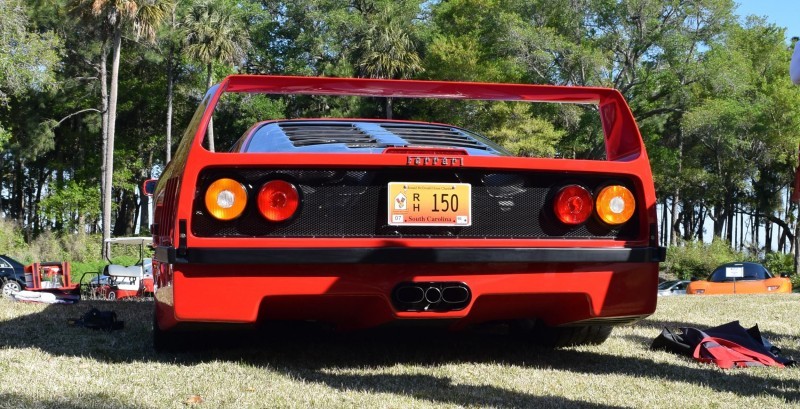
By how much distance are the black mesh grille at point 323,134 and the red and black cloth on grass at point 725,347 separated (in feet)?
6.39

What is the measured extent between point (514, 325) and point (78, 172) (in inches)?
1601

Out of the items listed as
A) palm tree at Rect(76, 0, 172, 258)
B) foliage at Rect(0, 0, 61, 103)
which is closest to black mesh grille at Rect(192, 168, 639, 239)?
foliage at Rect(0, 0, 61, 103)

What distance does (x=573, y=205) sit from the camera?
11.7 ft

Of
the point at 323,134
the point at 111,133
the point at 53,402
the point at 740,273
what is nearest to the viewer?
the point at 53,402

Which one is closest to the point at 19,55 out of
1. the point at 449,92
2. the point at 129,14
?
the point at 129,14

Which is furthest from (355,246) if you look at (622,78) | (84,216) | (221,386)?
(84,216)

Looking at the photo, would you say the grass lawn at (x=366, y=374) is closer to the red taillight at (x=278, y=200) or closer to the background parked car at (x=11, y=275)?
the red taillight at (x=278, y=200)

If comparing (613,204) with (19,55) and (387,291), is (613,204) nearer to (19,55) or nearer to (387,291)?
(387,291)

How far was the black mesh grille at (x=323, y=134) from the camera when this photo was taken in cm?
383

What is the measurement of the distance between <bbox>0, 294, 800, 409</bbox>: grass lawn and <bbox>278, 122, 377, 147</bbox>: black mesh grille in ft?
3.32

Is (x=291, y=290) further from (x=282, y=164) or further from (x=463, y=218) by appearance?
(x=463, y=218)

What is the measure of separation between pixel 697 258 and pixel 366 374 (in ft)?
107

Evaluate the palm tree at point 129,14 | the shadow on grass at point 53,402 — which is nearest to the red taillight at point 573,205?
the shadow on grass at point 53,402

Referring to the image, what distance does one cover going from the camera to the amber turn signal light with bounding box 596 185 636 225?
360 cm
